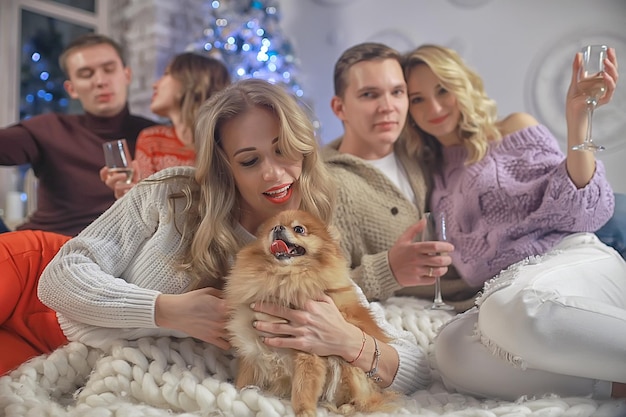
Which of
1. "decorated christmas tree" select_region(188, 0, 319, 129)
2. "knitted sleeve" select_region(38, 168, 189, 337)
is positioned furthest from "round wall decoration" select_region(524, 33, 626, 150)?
"knitted sleeve" select_region(38, 168, 189, 337)

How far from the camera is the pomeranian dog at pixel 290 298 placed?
3.71 feet

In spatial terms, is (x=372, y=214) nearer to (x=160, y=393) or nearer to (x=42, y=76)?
(x=160, y=393)

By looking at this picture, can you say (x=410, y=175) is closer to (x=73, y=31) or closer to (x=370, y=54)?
(x=370, y=54)

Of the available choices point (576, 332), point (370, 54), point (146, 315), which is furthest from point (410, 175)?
point (146, 315)

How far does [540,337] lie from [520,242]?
0.73 metres

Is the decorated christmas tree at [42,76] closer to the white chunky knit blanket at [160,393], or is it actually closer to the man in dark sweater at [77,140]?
the man in dark sweater at [77,140]

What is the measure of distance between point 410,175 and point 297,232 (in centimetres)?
111

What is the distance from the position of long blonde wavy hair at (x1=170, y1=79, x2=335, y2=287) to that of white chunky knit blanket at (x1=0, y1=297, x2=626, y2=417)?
181 millimetres

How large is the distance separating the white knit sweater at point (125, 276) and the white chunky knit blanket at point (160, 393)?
0.18 ft

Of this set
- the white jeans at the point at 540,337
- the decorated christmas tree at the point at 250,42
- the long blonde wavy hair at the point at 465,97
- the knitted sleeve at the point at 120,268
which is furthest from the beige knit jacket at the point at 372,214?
the decorated christmas tree at the point at 250,42

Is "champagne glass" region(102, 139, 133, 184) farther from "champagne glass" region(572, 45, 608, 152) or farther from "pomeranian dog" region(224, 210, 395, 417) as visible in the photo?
"champagne glass" region(572, 45, 608, 152)

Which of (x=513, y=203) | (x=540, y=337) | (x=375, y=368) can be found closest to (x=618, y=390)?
(x=540, y=337)

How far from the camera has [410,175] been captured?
2182 mm

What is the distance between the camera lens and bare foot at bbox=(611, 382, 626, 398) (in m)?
1.26
